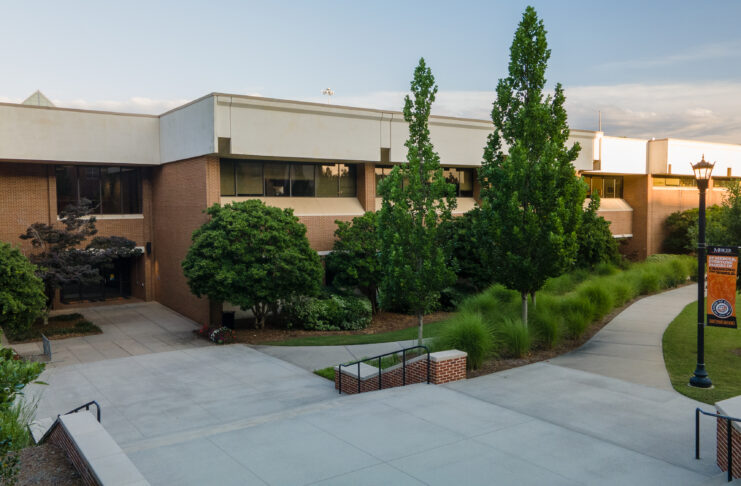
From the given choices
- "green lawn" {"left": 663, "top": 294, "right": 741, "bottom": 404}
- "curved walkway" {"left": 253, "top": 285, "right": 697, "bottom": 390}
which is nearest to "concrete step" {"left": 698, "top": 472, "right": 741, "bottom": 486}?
"green lawn" {"left": 663, "top": 294, "right": 741, "bottom": 404}

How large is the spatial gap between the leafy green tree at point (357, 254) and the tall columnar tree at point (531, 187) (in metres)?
8.09

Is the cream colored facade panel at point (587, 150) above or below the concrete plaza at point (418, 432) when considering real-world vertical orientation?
above

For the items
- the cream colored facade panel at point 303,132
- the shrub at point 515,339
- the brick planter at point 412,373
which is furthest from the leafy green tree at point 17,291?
the shrub at point 515,339

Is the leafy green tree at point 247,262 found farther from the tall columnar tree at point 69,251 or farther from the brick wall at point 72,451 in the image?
the brick wall at point 72,451

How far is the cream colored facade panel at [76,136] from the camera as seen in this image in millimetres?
23906

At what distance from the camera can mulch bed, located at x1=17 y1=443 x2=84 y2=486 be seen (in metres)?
7.61

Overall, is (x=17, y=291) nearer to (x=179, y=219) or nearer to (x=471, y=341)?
(x=179, y=219)

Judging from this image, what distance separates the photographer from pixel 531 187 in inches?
655

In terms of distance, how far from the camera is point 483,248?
17.4 meters

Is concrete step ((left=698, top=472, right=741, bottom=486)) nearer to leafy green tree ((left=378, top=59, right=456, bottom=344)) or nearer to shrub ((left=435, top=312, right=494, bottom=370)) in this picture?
shrub ((left=435, top=312, right=494, bottom=370))

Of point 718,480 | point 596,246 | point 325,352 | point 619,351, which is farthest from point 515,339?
point 596,246

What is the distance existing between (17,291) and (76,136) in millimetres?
9343

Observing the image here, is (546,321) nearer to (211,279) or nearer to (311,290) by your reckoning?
(311,290)

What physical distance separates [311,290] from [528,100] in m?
9.99
